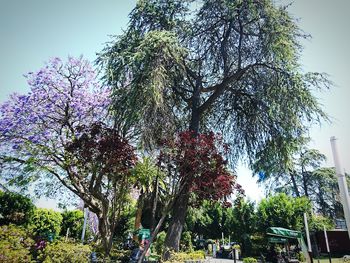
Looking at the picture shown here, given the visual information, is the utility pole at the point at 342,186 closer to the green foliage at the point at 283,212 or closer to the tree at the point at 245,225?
the green foliage at the point at 283,212

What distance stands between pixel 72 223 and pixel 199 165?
18.8 meters

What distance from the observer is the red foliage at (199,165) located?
25.0 ft

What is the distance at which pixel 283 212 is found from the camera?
62.6 feet

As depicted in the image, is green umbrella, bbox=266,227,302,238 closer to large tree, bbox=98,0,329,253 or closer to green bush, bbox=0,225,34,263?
large tree, bbox=98,0,329,253

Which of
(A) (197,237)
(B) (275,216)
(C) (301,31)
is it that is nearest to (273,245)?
(B) (275,216)

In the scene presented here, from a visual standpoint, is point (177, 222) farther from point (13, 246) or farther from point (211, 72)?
point (211, 72)

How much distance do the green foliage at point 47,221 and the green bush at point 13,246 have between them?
1386 centimetres

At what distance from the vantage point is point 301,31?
10.3m

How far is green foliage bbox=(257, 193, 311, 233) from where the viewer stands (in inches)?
744

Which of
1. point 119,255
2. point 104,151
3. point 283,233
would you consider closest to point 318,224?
point 283,233

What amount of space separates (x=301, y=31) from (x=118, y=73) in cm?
734

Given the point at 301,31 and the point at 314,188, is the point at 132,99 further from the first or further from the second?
the point at 314,188

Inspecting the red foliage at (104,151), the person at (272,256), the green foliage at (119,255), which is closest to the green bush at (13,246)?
the red foliage at (104,151)

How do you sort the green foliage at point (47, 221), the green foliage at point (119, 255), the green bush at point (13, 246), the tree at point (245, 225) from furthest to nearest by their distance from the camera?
1. the tree at point (245, 225)
2. the green foliage at point (47, 221)
3. the green foliage at point (119, 255)
4. the green bush at point (13, 246)
